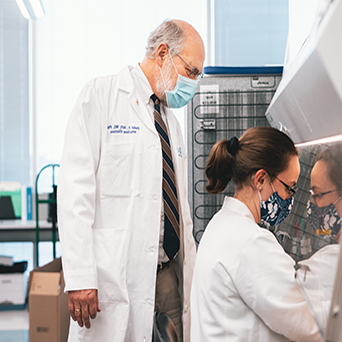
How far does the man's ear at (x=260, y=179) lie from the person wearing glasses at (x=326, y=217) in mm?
194

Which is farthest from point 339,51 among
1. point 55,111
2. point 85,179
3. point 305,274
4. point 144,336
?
point 55,111

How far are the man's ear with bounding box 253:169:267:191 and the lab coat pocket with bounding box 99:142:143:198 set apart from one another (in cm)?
46

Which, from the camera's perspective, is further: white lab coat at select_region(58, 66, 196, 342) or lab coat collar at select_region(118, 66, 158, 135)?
lab coat collar at select_region(118, 66, 158, 135)

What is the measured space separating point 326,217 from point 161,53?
95 cm

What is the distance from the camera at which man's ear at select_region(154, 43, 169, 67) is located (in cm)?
129

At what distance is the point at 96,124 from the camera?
117 cm

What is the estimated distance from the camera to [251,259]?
27.5 inches

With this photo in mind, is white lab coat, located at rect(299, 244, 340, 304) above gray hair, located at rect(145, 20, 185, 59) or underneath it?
underneath

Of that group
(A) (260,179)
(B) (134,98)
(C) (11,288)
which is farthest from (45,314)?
(A) (260,179)

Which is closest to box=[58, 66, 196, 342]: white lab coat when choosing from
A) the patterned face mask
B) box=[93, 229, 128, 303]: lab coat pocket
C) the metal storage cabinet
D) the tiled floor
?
box=[93, 229, 128, 303]: lab coat pocket

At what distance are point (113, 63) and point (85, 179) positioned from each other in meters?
1.94

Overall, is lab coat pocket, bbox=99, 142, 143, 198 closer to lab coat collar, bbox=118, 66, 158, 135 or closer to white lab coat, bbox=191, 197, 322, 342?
lab coat collar, bbox=118, 66, 158, 135

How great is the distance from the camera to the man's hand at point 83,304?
1057mm

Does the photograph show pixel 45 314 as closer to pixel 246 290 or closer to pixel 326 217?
pixel 246 290
